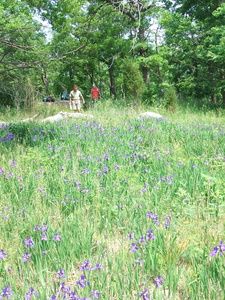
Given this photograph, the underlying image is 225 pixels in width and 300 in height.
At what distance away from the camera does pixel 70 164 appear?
13.2 feet

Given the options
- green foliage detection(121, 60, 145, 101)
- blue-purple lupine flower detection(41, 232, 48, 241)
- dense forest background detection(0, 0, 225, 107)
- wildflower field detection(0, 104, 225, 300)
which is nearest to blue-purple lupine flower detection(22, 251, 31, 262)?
wildflower field detection(0, 104, 225, 300)

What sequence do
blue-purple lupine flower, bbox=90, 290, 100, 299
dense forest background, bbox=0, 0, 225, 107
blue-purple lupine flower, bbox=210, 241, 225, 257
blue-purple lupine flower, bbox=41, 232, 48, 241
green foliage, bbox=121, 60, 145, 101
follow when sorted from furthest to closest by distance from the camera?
1. green foliage, bbox=121, 60, 145, 101
2. dense forest background, bbox=0, 0, 225, 107
3. blue-purple lupine flower, bbox=41, 232, 48, 241
4. blue-purple lupine flower, bbox=210, 241, 225, 257
5. blue-purple lupine flower, bbox=90, 290, 100, 299

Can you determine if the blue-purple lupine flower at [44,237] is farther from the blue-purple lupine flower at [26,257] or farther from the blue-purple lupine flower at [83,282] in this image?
the blue-purple lupine flower at [83,282]

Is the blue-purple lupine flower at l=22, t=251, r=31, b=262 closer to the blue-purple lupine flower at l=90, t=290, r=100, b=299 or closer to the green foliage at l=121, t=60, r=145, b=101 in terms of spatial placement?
the blue-purple lupine flower at l=90, t=290, r=100, b=299

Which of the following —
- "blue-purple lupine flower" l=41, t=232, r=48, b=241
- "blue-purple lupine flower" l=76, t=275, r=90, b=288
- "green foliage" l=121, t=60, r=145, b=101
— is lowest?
"blue-purple lupine flower" l=76, t=275, r=90, b=288

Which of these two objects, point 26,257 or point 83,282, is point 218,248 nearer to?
point 83,282

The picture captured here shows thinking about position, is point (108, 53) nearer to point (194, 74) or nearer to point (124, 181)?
point (194, 74)

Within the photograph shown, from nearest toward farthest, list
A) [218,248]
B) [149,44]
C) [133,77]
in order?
[218,248] → [133,77] → [149,44]

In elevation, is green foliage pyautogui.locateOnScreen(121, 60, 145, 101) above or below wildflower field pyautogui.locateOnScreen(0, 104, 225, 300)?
above

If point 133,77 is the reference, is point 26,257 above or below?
below

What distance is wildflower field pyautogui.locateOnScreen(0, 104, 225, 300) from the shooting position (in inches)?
68.8

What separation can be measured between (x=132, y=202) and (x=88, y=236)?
2.70ft

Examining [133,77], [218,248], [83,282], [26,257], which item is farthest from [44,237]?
[133,77]

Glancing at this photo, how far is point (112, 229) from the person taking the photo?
8.38 ft
